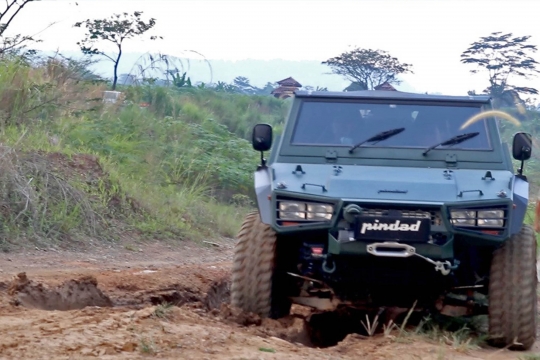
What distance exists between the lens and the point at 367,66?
26188 mm

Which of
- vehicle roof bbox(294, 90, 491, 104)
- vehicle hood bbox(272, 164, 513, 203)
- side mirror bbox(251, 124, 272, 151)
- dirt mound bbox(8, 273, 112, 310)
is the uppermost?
vehicle roof bbox(294, 90, 491, 104)

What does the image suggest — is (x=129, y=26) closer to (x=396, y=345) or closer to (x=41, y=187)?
(x=41, y=187)

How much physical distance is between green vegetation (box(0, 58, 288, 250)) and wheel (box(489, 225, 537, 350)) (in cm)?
491

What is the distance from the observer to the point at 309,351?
4.55m

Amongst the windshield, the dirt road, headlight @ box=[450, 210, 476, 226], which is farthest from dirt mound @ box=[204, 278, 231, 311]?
headlight @ box=[450, 210, 476, 226]

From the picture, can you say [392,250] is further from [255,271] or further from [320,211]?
[255,271]

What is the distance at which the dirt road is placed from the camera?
4.01 metres

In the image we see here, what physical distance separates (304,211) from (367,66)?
21328 millimetres

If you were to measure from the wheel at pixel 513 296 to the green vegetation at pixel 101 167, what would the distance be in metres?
4.91

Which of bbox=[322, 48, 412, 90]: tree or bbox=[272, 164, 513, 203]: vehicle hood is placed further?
bbox=[322, 48, 412, 90]: tree

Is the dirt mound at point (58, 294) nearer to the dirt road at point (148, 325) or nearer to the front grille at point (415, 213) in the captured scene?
the dirt road at point (148, 325)

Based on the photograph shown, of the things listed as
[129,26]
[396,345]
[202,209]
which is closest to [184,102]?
[129,26]

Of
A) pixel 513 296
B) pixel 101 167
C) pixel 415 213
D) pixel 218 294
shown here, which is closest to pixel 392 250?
pixel 415 213

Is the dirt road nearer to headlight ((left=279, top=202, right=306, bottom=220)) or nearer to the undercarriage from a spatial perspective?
the undercarriage
